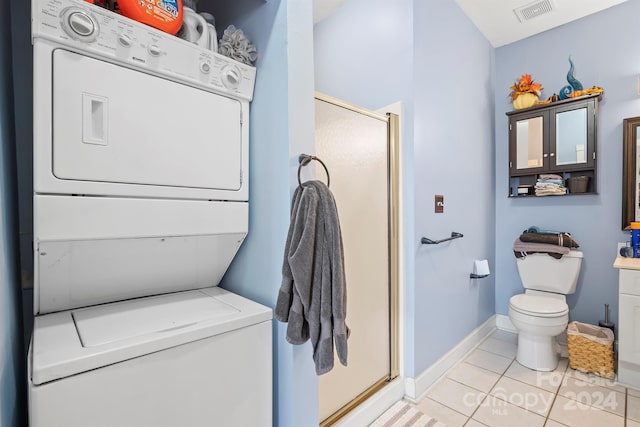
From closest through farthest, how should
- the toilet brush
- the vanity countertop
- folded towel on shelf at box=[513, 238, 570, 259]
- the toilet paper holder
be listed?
the vanity countertop < the toilet brush < folded towel on shelf at box=[513, 238, 570, 259] < the toilet paper holder

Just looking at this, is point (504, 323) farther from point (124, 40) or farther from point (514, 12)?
point (124, 40)

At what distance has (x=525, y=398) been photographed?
6.36ft

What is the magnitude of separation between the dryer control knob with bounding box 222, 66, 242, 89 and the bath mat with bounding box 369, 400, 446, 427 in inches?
74.5

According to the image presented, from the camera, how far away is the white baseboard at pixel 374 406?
5.42 feet

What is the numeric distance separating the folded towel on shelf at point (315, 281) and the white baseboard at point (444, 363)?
4.16 feet

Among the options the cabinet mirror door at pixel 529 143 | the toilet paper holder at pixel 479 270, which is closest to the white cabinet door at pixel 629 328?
the toilet paper holder at pixel 479 270

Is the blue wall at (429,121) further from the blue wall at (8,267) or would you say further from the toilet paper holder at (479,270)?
the blue wall at (8,267)

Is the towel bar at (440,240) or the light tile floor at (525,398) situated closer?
the light tile floor at (525,398)

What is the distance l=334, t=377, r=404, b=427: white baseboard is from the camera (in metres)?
1.65

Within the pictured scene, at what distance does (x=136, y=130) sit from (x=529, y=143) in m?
3.07

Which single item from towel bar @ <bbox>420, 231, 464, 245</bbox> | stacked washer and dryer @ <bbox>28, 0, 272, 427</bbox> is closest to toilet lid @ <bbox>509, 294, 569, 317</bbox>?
towel bar @ <bbox>420, 231, 464, 245</bbox>

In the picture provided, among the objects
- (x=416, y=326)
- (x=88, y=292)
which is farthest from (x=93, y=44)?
(x=416, y=326)

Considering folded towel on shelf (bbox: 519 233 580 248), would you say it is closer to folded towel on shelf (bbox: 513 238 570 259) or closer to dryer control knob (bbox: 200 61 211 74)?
folded towel on shelf (bbox: 513 238 570 259)

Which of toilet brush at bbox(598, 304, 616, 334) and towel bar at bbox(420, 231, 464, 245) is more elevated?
towel bar at bbox(420, 231, 464, 245)
